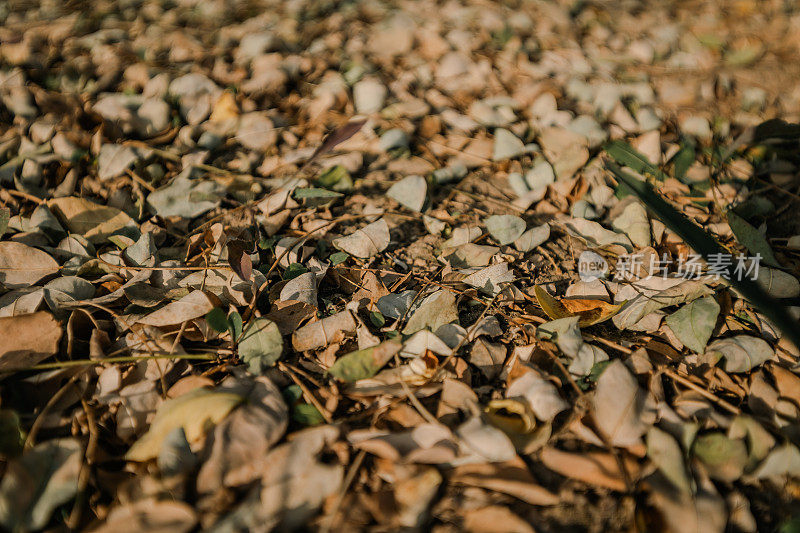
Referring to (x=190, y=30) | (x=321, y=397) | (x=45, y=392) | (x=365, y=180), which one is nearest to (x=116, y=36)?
(x=190, y=30)

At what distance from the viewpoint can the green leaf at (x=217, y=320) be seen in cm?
74

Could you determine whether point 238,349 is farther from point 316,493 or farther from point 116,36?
point 116,36

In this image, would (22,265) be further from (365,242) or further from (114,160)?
(365,242)

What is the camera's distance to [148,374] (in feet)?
2.37

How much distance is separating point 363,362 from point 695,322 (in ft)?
1.82

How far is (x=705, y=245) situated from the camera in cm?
83

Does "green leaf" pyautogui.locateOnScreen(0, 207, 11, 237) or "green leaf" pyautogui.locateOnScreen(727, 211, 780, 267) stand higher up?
"green leaf" pyautogui.locateOnScreen(0, 207, 11, 237)

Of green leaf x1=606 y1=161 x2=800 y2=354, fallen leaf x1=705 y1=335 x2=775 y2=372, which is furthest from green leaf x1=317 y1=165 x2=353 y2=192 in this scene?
fallen leaf x1=705 y1=335 x2=775 y2=372

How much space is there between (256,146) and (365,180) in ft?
1.00

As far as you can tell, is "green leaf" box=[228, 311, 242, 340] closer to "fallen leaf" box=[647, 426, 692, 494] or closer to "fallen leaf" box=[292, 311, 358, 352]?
"fallen leaf" box=[292, 311, 358, 352]

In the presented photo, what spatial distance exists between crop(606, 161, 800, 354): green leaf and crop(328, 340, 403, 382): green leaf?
1.79 ft

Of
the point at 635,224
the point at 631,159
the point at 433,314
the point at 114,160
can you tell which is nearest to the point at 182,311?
the point at 433,314

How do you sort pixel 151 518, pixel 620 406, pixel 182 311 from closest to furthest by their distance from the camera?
pixel 151 518
pixel 620 406
pixel 182 311

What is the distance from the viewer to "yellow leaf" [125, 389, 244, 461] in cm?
62
